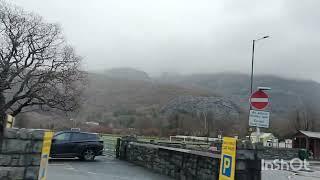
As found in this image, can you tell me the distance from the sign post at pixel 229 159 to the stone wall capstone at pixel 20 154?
3983mm

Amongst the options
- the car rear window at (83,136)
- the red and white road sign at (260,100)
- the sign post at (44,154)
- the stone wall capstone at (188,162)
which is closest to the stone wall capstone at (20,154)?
the sign post at (44,154)

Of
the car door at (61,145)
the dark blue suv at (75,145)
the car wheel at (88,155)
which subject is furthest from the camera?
the car wheel at (88,155)

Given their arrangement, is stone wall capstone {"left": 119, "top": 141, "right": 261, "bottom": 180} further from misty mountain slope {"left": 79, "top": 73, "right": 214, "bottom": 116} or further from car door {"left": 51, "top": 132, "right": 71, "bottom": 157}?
misty mountain slope {"left": 79, "top": 73, "right": 214, "bottom": 116}

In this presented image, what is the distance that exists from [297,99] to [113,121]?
47.3 meters

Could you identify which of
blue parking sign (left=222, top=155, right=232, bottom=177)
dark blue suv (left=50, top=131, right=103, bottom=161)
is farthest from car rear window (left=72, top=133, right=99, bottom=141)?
blue parking sign (left=222, top=155, right=232, bottom=177)

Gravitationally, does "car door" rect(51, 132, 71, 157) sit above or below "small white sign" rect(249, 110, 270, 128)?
below

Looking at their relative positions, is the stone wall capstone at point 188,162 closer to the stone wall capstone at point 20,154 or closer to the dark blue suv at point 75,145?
the dark blue suv at point 75,145

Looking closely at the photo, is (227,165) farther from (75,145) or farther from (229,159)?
(75,145)

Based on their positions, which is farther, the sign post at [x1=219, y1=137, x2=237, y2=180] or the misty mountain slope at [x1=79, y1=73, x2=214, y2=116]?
the misty mountain slope at [x1=79, y1=73, x2=214, y2=116]

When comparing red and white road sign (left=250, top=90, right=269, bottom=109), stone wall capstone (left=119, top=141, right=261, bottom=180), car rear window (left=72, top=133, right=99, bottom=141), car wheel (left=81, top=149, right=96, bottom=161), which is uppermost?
red and white road sign (left=250, top=90, right=269, bottom=109)

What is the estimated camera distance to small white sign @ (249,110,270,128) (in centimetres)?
1045

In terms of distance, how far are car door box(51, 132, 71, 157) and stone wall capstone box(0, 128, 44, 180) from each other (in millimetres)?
12379

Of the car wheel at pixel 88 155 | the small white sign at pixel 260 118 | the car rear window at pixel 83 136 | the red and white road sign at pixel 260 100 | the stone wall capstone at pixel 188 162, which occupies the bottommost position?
the car wheel at pixel 88 155

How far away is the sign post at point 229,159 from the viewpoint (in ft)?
27.7
